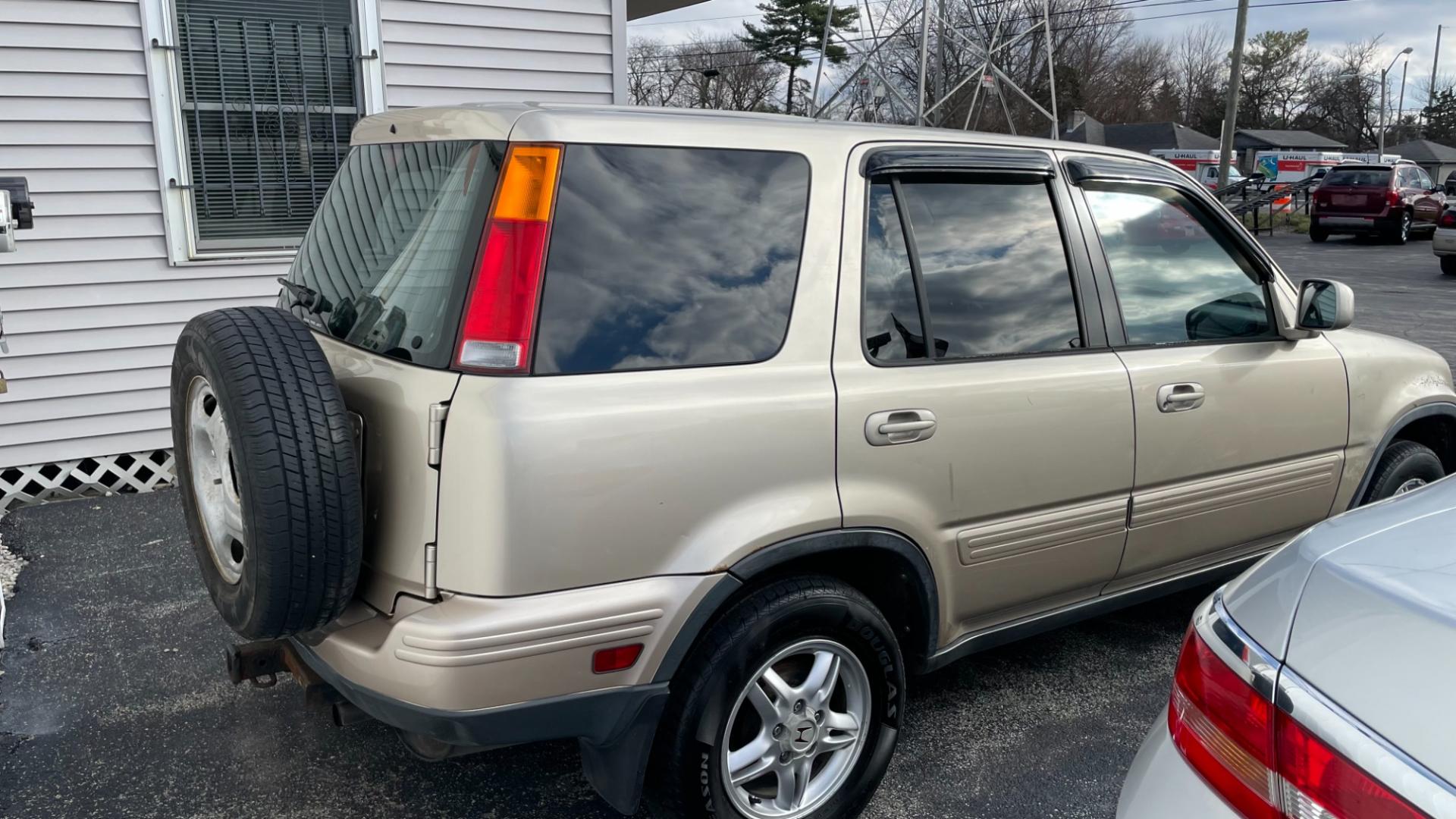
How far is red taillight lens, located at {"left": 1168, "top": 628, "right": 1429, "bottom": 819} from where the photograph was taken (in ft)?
4.28

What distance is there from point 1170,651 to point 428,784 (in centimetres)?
262

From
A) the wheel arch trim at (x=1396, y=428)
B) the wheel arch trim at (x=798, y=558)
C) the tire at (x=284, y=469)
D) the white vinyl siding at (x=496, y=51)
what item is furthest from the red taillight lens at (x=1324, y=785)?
the white vinyl siding at (x=496, y=51)

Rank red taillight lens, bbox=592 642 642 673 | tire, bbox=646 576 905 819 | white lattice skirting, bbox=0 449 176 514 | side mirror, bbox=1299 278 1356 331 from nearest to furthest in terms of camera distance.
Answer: red taillight lens, bbox=592 642 642 673, tire, bbox=646 576 905 819, side mirror, bbox=1299 278 1356 331, white lattice skirting, bbox=0 449 176 514

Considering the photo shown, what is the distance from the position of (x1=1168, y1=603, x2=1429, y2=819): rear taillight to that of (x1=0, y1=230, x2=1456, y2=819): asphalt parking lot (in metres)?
1.31

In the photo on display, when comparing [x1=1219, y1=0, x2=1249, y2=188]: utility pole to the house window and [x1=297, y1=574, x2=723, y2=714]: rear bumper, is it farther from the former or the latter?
[x1=297, y1=574, x2=723, y2=714]: rear bumper

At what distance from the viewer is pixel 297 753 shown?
308 centimetres

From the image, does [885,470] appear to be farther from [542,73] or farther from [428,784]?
[542,73]

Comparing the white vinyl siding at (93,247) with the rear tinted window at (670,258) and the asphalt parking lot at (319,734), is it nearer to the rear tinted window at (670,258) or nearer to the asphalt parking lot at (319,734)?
the asphalt parking lot at (319,734)

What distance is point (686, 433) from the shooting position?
222 cm

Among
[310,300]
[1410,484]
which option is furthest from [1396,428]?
[310,300]

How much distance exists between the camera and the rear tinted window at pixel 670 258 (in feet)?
7.14

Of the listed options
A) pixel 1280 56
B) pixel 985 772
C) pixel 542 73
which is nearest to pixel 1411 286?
pixel 542 73

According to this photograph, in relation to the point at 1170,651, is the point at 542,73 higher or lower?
higher

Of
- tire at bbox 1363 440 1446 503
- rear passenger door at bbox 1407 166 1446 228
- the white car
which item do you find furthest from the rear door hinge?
rear passenger door at bbox 1407 166 1446 228
